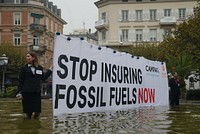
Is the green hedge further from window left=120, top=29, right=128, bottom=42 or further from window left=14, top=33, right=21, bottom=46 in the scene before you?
window left=14, top=33, right=21, bottom=46

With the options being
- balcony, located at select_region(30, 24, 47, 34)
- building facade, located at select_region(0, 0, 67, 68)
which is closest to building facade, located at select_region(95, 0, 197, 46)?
balcony, located at select_region(30, 24, 47, 34)

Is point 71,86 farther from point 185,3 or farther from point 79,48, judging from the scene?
point 185,3

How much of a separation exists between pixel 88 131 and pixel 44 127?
1.22 meters

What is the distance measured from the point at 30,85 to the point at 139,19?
6427cm

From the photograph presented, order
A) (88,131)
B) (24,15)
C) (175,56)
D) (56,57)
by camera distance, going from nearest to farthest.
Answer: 1. (88,131)
2. (56,57)
3. (175,56)
4. (24,15)

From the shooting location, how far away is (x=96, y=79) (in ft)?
42.2

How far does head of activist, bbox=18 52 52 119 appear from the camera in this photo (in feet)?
35.1

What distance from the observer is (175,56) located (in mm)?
39594

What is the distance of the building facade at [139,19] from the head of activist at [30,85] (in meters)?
61.0

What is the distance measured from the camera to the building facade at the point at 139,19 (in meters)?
72.1

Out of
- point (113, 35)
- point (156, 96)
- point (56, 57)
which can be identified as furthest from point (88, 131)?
point (113, 35)

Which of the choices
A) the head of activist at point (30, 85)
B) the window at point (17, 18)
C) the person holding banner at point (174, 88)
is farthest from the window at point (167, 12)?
the head of activist at point (30, 85)

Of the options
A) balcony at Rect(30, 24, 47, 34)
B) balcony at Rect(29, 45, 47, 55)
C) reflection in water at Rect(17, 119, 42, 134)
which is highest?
balcony at Rect(30, 24, 47, 34)

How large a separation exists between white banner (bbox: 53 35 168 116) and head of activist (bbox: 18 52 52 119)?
467mm
